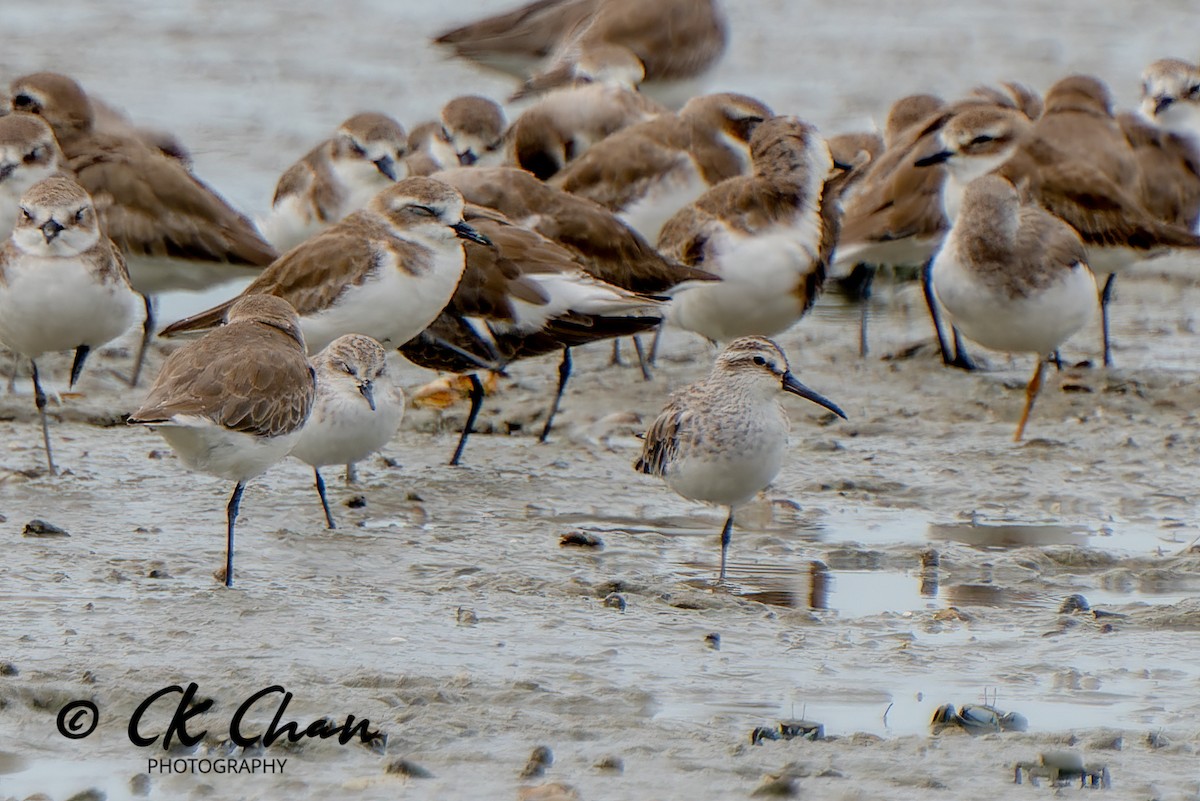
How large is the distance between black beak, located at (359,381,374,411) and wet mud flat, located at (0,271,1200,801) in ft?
1.41

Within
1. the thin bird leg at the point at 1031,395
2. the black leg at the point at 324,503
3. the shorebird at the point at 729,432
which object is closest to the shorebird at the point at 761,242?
the thin bird leg at the point at 1031,395

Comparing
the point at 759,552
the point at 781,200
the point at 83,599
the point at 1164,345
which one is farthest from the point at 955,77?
the point at 83,599

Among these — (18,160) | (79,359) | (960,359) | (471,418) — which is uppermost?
(18,160)

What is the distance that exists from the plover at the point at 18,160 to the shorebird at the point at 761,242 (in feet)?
8.89

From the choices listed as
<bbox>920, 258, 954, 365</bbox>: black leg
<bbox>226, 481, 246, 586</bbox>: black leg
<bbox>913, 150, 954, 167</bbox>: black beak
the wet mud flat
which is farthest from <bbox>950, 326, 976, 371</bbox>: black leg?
<bbox>226, 481, 246, 586</bbox>: black leg

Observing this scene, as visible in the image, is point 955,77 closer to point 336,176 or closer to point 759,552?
point 336,176

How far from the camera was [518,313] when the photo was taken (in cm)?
751

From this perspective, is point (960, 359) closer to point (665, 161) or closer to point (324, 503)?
point (665, 161)

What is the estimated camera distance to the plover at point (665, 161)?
31.8 ft

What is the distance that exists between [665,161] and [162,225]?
8.50 ft

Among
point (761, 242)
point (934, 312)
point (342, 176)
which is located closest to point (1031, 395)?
point (761, 242)

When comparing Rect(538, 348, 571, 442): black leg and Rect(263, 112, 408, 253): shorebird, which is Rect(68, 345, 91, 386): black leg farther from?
Rect(263, 112, 408, 253): shorebird

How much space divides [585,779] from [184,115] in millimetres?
11402

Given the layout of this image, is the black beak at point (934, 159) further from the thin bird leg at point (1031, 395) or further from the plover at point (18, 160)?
the plover at point (18, 160)
